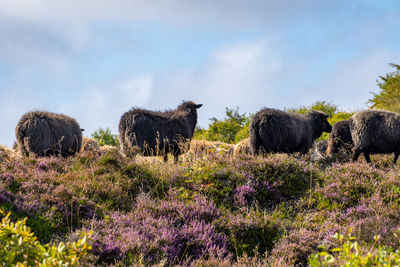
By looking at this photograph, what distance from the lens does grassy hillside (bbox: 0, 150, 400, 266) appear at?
17.4 ft

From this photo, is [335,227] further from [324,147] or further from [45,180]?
[324,147]

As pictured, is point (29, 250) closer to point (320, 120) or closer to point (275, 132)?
point (275, 132)

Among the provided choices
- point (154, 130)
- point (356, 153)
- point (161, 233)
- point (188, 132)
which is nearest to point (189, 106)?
point (188, 132)

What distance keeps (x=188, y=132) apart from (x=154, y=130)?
1.52m

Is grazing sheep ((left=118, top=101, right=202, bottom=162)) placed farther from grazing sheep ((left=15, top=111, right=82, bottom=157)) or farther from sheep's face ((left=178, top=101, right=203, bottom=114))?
Result: grazing sheep ((left=15, top=111, right=82, bottom=157))

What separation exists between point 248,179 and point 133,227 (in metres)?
2.79

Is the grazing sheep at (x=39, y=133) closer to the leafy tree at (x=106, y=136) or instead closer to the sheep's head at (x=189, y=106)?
the sheep's head at (x=189, y=106)

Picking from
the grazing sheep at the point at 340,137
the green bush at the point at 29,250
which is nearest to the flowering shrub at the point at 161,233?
the green bush at the point at 29,250

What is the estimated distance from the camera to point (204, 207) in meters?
6.41

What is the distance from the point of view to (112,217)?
5973mm

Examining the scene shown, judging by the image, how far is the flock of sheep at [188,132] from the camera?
10.1 meters

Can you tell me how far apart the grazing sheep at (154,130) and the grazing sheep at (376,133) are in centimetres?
524

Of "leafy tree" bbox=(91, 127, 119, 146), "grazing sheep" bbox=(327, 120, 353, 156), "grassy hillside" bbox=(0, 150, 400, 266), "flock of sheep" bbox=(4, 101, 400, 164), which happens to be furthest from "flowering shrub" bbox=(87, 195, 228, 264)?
"leafy tree" bbox=(91, 127, 119, 146)

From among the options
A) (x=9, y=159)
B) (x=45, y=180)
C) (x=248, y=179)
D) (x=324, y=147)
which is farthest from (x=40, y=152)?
(x=324, y=147)
